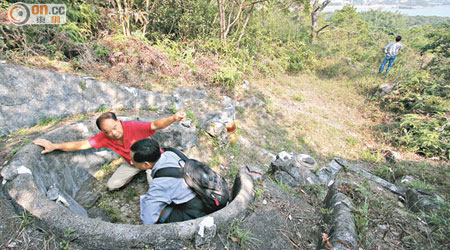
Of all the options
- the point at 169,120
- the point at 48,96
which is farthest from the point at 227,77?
the point at 48,96

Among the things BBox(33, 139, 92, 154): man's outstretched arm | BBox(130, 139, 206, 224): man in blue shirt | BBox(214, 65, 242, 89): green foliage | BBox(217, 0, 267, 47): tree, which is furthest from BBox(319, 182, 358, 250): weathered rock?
BBox(217, 0, 267, 47): tree

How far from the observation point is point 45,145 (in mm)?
2332

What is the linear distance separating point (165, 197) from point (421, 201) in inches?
122

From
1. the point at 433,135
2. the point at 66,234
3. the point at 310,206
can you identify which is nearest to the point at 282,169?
the point at 310,206

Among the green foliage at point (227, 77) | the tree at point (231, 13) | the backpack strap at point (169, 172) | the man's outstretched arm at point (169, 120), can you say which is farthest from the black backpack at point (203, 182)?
the tree at point (231, 13)

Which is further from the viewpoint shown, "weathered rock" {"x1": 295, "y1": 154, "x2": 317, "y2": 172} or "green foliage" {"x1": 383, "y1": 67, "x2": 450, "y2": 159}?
"green foliage" {"x1": 383, "y1": 67, "x2": 450, "y2": 159}

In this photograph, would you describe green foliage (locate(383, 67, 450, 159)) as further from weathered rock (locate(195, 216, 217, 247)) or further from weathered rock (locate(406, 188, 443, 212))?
weathered rock (locate(195, 216, 217, 247))

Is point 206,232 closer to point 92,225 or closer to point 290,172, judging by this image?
point 92,225

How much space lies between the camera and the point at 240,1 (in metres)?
7.38

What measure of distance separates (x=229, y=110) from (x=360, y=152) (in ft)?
10.4

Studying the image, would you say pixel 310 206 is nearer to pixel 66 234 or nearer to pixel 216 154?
pixel 216 154

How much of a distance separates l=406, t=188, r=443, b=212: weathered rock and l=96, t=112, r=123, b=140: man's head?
142 inches

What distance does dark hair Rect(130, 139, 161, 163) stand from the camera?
2.12 meters

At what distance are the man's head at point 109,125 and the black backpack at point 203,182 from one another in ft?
2.82
